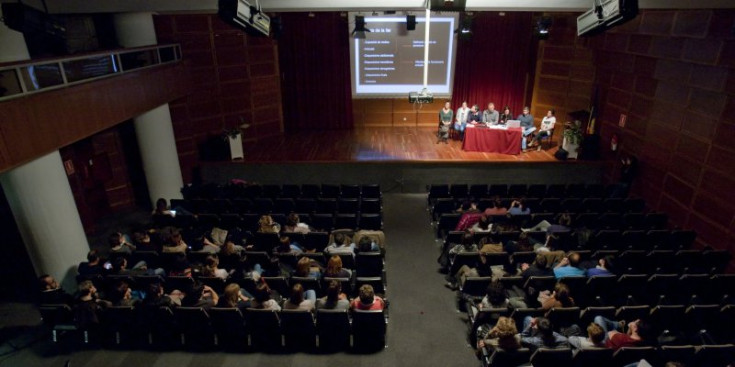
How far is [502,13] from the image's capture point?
11.1 metres

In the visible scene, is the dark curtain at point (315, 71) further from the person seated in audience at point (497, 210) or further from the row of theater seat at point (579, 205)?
the person seated in audience at point (497, 210)

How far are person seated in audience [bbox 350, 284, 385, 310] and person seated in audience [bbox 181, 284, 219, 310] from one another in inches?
65.0

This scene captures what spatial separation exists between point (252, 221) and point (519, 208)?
457cm

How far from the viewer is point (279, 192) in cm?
798

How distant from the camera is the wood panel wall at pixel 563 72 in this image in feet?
33.7

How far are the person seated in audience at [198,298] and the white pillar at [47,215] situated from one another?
112 inches

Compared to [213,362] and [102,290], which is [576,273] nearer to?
[213,362]

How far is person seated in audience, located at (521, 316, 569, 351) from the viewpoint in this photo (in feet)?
13.2

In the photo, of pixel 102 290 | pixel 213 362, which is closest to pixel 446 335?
pixel 213 362

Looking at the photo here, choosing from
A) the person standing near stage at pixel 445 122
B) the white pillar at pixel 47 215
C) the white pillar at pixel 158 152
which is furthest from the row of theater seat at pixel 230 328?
the person standing near stage at pixel 445 122

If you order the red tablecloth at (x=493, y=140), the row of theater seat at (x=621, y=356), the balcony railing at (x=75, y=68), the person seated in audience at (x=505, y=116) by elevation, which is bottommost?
the row of theater seat at (x=621, y=356)

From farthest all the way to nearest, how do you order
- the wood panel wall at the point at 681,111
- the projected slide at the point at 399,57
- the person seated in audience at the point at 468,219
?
the projected slide at the point at 399,57, the person seated in audience at the point at 468,219, the wood panel wall at the point at 681,111

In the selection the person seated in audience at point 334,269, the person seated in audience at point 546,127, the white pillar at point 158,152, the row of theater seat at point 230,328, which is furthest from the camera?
the person seated in audience at point 546,127

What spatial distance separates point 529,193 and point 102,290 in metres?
7.18
